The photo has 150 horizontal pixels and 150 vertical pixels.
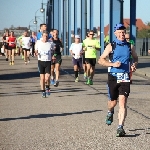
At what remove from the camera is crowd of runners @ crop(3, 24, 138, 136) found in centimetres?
955

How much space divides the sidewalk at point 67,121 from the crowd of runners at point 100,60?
417mm

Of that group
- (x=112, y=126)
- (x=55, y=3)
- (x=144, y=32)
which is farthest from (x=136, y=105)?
(x=144, y=32)

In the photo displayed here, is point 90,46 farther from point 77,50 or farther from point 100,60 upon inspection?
point 100,60

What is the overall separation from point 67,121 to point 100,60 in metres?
1.71

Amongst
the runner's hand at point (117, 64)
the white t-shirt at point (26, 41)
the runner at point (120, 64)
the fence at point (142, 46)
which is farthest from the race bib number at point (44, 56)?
the fence at point (142, 46)

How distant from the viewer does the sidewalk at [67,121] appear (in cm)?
866

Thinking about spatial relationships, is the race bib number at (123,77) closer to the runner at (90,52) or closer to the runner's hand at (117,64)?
the runner's hand at (117,64)

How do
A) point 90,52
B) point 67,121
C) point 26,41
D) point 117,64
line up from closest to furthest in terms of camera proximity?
1. point 117,64
2. point 67,121
3. point 90,52
4. point 26,41

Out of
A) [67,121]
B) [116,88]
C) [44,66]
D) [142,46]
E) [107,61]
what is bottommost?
[142,46]

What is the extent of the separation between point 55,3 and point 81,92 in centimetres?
5109

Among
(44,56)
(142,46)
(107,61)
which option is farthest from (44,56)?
(142,46)

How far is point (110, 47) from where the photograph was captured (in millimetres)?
9625

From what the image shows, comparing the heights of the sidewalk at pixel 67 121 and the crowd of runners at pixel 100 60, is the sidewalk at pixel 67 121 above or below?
below

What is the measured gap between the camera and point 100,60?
9.79m
